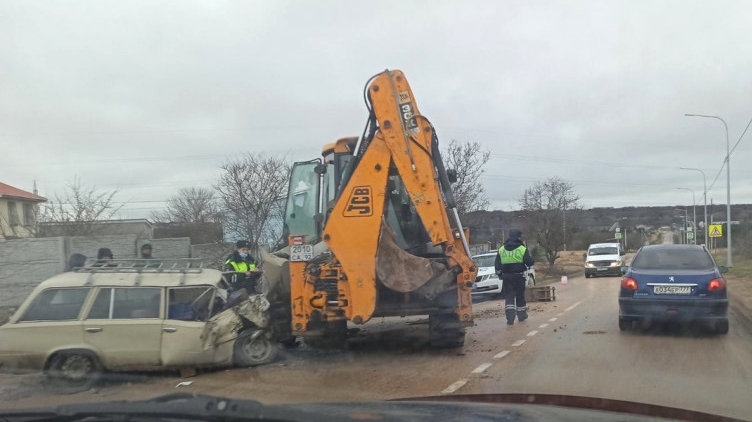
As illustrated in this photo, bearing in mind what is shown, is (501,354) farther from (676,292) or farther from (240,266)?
(240,266)

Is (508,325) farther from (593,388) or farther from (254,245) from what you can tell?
(254,245)

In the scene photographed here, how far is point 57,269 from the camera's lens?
15297 millimetres

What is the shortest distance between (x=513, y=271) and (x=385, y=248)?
4668 millimetres

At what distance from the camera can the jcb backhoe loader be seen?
8.80m

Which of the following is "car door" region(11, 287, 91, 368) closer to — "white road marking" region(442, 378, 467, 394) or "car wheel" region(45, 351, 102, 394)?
"car wheel" region(45, 351, 102, 394)

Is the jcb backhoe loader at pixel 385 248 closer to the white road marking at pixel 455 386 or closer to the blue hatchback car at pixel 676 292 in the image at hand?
the white road marking at pixel 455 386

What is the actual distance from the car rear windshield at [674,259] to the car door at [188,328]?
23.0 feet

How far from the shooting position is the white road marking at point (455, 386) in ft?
22.6

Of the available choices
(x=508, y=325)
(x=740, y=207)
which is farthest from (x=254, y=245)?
(x=740, y=207)

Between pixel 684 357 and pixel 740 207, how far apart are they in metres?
60.1

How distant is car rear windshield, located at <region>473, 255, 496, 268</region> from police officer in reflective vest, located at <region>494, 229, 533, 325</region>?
8.00m

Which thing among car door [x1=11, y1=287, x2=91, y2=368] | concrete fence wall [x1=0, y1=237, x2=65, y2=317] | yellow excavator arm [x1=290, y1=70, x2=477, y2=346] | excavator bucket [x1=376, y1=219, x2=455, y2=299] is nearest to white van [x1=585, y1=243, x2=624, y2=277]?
concrete fence wall [x1=0, y1=237, x2=65, y2=317]

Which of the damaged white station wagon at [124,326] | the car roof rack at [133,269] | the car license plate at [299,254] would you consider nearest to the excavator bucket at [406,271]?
the car license plate at [299,254]

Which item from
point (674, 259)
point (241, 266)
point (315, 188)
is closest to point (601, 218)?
point (674, 259)
